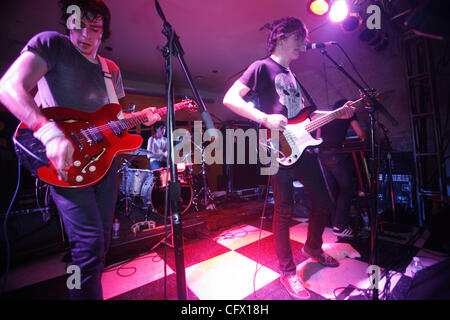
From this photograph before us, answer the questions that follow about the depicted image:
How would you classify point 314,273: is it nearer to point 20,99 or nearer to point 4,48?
point 20,99

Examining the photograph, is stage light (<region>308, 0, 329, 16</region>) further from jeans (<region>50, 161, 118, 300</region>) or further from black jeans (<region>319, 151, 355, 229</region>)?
jeans (<region>50, 161, 118, 300</region>)

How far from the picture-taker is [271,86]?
1508 millimetres

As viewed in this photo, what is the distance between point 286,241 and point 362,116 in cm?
408

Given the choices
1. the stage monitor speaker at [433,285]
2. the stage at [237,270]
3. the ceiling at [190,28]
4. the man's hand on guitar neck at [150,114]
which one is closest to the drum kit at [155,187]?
the stage at [237,270]

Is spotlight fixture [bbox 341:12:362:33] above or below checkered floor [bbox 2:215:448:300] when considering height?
above

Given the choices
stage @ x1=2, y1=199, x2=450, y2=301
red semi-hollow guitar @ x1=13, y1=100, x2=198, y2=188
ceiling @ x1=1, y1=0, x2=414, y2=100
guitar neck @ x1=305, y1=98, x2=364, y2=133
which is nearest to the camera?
red semi-hollow guitar @ x1=13, y1=100, x2=198, y2=188

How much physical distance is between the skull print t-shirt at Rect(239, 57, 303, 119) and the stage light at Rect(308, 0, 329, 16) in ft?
6.74

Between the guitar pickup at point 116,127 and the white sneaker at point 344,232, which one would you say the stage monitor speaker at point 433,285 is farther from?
the guitar pickup at point 116,127

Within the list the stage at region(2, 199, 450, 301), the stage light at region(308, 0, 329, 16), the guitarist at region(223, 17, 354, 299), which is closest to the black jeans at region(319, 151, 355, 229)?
the stage at region(2, 199, 450, 301)

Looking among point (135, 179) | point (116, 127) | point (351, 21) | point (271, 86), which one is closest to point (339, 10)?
point (351, 21)

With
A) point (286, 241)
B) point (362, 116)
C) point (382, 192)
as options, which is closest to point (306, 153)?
point (286, 241)

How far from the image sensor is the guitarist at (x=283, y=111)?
56.1 inches

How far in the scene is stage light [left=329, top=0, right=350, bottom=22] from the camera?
2572mm

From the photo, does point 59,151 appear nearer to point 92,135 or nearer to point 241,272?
point 92,135
